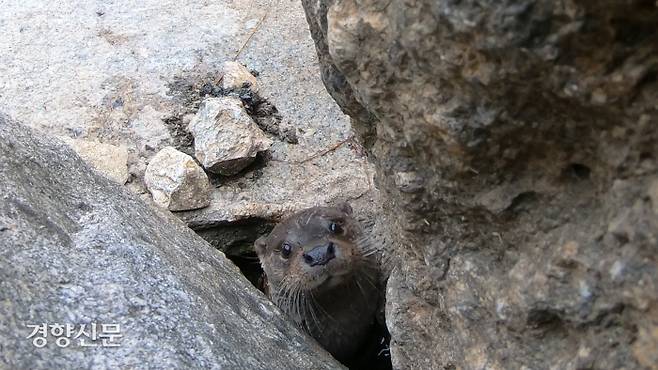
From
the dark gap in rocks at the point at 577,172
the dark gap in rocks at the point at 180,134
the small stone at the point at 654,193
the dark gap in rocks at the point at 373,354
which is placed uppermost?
the small stone at the point at 654,193

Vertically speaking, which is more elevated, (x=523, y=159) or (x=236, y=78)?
(x=523, y=159)

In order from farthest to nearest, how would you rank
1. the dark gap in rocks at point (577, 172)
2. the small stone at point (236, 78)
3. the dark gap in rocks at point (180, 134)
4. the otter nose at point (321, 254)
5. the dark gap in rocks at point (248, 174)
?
the small stone at point (236, 78) → the dark gap in rocks at point (180, 134) → the dark gap in rocks at point (248, 174) → the otter nose at point (321, 254) → the dark gap in rocks at point (577, 172)

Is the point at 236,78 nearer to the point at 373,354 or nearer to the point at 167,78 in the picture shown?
the point at 167,78

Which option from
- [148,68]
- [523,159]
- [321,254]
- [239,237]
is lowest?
[239,237]

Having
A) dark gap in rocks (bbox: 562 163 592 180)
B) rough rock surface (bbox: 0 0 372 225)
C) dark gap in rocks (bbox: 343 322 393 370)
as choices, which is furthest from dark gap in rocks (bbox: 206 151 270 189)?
dark gap in rocks (bbox: 562 163 592 180)

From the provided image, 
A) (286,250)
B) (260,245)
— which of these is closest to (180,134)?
(260,245)

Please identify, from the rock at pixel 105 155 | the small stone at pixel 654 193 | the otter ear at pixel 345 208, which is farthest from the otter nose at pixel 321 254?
the small stone at pixel 654 193

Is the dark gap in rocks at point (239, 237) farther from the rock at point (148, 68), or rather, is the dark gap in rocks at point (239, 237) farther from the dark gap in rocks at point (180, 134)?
the dark gap in rocks at point (180, 134)

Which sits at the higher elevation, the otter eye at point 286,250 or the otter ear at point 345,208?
the otter ear at point 345,208

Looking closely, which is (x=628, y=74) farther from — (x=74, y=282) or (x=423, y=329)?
(x=74, y=282)
